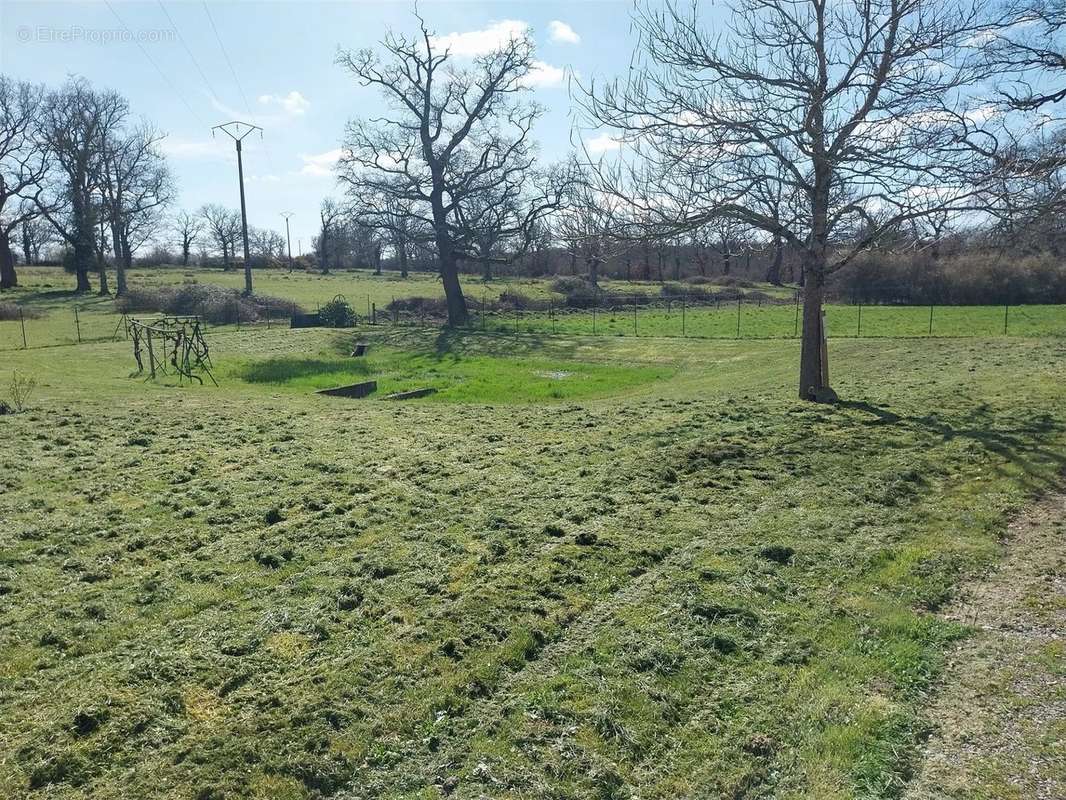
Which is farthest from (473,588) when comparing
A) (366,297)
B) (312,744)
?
(366,297)

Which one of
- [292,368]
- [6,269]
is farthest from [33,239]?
[292,368]

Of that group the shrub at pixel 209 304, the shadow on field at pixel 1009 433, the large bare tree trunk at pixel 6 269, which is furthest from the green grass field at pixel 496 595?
the large bare tree trunk at pixel 6 269

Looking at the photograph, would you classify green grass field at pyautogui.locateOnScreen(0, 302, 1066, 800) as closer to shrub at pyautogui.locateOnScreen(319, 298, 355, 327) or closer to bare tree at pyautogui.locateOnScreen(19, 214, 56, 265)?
shrub at pyautogui.locateOnScreen(319, 298, 355, 327)

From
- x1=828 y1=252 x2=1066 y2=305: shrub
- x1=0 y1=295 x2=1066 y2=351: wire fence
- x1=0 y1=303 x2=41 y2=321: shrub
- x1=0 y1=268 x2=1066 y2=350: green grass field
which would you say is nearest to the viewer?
x1=0 y1=295 x2=1066 y2=351: wire fence

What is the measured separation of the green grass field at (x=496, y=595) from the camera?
4.04 meters

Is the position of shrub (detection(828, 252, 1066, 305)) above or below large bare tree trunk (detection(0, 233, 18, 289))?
below

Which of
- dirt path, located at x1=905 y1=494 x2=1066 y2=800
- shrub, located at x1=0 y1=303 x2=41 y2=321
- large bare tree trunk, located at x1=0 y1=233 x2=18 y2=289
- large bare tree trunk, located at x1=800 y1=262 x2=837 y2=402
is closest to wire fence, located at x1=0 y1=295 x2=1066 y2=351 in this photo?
shrub, located at x1=0 y1=303 x2=41 y2=321

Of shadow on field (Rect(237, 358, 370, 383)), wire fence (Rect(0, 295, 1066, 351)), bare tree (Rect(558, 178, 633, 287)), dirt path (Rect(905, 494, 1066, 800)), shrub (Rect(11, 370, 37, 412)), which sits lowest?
dirt path (Rect(905, 494, 1066, 800))

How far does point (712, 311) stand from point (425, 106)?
2088cm

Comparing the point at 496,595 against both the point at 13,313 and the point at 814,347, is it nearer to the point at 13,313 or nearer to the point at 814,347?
the point at 814,347

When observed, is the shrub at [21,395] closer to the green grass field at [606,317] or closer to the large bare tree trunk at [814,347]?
the large bare tree trunk at [814,347]

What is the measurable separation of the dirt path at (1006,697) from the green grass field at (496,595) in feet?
0.57

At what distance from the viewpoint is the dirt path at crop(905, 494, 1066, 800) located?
3.76m

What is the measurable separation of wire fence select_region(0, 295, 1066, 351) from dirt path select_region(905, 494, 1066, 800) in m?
24.2
